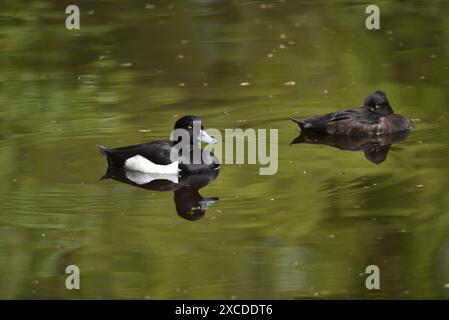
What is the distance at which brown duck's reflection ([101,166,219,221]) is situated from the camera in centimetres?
1072

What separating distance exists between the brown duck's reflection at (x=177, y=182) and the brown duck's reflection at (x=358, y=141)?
1.28m

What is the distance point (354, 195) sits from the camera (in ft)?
34.6

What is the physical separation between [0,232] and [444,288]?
140 inches

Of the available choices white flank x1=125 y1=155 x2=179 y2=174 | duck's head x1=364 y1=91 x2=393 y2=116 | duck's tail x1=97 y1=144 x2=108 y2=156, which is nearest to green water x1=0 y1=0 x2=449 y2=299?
duck's tail x1=97 y1=144 x2=108 y2=156

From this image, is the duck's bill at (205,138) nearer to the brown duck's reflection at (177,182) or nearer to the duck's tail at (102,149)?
the brown duck's reflection at (177,182)

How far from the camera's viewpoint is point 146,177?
11.5 metres

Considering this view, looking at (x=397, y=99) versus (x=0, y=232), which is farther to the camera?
(x=397, y=99)

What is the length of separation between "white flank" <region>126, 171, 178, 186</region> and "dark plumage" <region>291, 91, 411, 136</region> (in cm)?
169

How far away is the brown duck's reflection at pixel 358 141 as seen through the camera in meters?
12.2

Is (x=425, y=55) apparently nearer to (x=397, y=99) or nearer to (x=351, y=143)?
(x=397, y=99)

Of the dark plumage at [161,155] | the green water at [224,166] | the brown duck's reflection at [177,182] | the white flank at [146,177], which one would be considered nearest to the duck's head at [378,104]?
the green water at [224,166]

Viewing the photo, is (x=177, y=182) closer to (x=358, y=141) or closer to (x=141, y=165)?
(x=141, y=165)

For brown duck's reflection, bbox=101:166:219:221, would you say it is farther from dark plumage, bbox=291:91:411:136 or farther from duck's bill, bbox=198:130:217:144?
dark plumage, bbox=291:91:411:136
